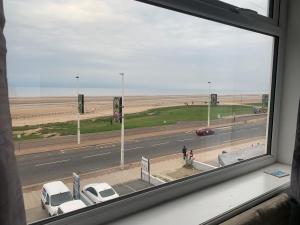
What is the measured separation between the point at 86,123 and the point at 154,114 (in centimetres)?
31

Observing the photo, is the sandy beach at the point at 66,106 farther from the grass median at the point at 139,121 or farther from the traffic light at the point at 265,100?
the traffic light at the point at 265,100

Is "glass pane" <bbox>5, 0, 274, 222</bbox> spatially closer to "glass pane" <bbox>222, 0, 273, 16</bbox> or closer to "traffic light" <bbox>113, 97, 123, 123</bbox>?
"traffic light" <bbox>113, 97, 123, 123</bbox>

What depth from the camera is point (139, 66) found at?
1094mm

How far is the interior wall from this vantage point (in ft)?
5.40

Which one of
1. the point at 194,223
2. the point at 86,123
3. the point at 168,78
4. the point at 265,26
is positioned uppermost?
the point at 265,26

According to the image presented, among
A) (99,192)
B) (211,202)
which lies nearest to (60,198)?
(99,192)

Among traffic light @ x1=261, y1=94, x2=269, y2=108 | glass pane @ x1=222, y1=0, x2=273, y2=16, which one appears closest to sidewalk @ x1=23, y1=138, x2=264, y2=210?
traffic light @ x1=261, y1=94, x2=269, y2=108

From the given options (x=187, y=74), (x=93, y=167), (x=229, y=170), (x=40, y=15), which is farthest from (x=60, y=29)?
(x=229, y=170)

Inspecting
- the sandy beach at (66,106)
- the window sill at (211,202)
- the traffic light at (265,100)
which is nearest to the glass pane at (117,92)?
the sandy beach at (66,106)

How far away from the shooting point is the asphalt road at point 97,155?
864mm

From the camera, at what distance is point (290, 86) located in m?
1.70

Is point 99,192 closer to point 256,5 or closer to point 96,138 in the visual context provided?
point 96,138

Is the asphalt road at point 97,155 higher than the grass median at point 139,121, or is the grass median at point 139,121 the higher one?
the grass median at point 139,121

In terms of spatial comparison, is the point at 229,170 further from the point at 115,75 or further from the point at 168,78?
the point at 115,75
